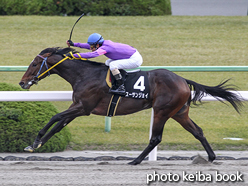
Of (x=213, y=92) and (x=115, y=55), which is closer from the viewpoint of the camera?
(x=115, y=55)

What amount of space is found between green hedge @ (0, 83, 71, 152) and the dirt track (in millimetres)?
510

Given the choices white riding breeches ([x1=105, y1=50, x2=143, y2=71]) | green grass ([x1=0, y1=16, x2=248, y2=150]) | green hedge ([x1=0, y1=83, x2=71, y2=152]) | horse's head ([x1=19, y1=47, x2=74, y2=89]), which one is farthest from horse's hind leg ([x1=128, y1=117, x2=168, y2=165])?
horse's head ([x1=19, y1=47, x2=74, y2=89])

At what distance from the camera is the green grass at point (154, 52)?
6352 mm

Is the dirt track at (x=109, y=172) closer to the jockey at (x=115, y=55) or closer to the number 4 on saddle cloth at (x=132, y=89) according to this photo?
the number 4 on saddle cloth at (x=132, y=89)

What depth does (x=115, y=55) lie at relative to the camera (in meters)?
4.87

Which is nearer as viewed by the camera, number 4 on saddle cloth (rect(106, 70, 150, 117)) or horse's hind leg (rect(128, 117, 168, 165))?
number 4 on saddle cloth (rect(106, 70, 150, 117))

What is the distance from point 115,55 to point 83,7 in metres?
7.97

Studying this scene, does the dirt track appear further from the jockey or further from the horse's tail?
the jockey

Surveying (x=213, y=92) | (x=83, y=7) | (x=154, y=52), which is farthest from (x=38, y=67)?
(x=83, y=7)

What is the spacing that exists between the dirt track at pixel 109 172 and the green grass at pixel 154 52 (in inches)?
43.4

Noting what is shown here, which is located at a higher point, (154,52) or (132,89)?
(132,89)

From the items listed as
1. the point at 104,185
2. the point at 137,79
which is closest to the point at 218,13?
the point at 137,79

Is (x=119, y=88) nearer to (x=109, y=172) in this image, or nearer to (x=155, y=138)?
(x=155, y=138)

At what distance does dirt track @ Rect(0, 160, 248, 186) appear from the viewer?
4.12m
